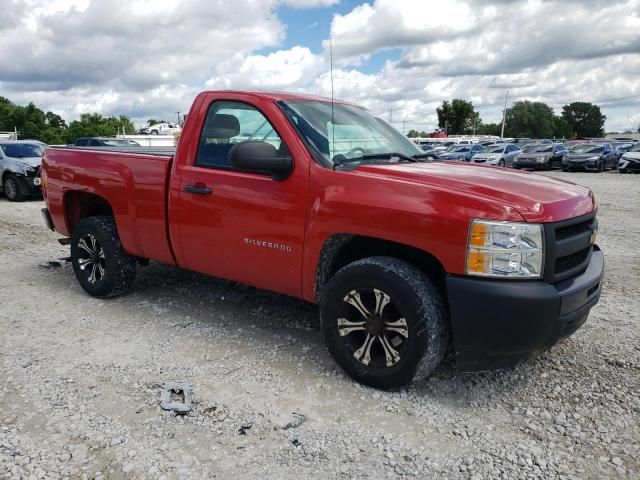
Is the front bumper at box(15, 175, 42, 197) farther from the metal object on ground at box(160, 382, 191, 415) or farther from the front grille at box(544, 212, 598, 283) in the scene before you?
the front grille at box(544, 212, 598, 283)

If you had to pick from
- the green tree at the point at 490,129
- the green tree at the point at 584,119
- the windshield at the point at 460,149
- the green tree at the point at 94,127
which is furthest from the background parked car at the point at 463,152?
the green tree at the point at 584,119

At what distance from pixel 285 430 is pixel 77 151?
145 inches

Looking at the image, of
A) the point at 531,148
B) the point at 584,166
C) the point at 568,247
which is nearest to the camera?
the point at 568,247

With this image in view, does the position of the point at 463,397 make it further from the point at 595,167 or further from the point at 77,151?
the point at 595,167

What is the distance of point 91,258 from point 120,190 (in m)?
0.92

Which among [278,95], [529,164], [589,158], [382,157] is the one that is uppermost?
[278,95]

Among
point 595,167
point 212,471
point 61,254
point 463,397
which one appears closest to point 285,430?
point 212,471

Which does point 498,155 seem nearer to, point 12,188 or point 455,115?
point 12,188

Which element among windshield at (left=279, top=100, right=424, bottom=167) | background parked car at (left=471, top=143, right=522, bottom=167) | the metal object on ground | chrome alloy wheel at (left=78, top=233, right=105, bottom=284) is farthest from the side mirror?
background parked car at (left=471, top=143, right=522, bottom=167)

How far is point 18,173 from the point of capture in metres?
13.3

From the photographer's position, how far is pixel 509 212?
9.56 feet

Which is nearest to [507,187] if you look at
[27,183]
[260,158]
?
[260,158]

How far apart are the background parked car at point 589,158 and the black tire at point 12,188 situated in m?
23.7

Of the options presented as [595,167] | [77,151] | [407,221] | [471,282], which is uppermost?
[77,151]
